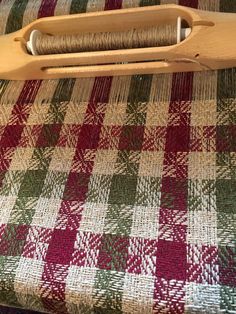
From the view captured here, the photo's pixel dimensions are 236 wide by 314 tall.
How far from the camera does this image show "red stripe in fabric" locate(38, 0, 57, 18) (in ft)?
2.75

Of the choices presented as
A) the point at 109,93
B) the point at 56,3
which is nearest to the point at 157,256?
the point at 109,93

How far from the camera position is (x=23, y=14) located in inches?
33.6

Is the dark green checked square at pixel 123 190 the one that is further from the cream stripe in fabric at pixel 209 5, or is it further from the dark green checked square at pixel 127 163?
the cream stripe in fabric at pixel 209 5

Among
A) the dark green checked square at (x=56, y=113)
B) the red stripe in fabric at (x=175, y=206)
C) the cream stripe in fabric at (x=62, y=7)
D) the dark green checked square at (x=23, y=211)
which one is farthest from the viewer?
the cream stripe in fabric at (x=62, y=7)

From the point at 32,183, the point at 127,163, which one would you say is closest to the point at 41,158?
the point at 32,183

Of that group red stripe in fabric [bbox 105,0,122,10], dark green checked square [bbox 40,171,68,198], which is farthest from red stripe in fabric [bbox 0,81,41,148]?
red stripe in fabric [bbox 105,0,122,10]

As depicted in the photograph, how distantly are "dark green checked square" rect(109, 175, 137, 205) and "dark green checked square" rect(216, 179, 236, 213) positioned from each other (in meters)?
0.13

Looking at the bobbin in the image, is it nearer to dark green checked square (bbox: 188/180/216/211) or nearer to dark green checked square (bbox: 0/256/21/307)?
dark green checked square (bbox: 188/180/216/211)

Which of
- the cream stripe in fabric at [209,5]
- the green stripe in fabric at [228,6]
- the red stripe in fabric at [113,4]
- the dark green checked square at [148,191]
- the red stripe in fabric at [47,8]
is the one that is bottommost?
the dark green checked square at [148,191]

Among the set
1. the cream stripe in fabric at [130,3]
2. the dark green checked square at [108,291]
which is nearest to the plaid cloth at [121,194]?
the dark green checked square at [108,291]

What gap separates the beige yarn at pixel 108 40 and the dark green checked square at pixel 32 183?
235 millimetres

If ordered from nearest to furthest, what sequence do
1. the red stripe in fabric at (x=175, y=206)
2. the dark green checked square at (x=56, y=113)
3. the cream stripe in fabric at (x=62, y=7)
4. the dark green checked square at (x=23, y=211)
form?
the red stripe in fabric at (x=175, y=206) < the dark green checked square at (x=23, y=211) < the dark green checked square at (x=56, y=113) < the cream stripe in fabric at (x=62, y=7)

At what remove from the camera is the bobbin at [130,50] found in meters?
0.66

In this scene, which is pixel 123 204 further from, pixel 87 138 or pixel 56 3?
pixel 56 3
